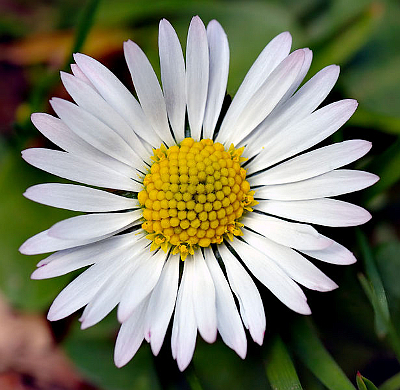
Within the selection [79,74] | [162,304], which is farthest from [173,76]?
[162,304]

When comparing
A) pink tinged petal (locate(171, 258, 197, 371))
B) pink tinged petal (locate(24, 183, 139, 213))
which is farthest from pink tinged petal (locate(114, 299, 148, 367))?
pink tinged petal (locate(24, 183, 139, 213))

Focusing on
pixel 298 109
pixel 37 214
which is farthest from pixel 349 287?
pixel 37 214

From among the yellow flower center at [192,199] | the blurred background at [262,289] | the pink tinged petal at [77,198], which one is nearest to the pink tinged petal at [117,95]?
the yellow flower center at [192,199]

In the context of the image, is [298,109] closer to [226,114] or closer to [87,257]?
[226,114]

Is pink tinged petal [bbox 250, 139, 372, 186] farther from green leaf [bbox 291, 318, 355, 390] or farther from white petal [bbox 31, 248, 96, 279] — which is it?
white petal [bbox 31, 248, 96, 279]

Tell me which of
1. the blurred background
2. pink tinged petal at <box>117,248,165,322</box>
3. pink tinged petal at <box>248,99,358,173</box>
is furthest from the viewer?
the blurred background

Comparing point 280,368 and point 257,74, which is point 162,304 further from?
point 257,74

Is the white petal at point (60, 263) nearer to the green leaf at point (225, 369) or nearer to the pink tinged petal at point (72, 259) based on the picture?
the pink tinged petal at point (72, 259)
